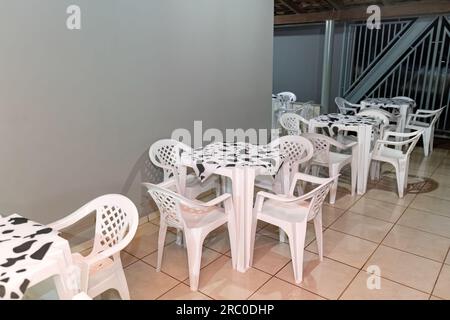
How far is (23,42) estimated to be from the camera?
2.09 metres

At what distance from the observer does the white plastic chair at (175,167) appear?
281cm

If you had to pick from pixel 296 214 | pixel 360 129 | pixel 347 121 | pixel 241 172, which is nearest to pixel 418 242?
pixel 296 214

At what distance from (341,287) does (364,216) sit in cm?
120

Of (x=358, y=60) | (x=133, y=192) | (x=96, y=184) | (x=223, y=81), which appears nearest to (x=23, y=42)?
(x=96, y=184)

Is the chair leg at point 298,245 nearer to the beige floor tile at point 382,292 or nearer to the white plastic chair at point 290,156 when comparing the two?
the beige floor tile at point 382,292

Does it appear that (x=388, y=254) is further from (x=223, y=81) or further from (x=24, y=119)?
(x=24, y=119)

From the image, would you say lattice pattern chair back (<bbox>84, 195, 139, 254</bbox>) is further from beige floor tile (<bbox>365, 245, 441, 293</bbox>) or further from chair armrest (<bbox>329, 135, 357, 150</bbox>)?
chair armrest (<bbox>329, 135, 357, 150</bbox>)

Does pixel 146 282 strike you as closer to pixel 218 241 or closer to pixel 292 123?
pixel 218 241

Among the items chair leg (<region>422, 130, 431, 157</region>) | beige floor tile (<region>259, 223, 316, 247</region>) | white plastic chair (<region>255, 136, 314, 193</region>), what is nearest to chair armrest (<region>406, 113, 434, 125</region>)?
chair leg (<region>422, 130, 431, 157</region>)

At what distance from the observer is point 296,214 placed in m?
2.37

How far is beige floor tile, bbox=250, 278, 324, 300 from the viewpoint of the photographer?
84.0 inches

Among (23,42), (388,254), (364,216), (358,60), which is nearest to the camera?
(23,42)

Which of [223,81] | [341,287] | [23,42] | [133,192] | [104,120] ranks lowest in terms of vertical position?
[341,287]
